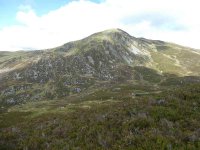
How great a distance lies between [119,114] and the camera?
1691 centimetres

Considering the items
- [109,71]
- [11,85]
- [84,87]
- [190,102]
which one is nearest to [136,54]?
[109,71]

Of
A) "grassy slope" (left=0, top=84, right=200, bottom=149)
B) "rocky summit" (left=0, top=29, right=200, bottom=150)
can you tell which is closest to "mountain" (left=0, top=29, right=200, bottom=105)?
"rocky summit" (left=0, top=29, right=200, bottom=150)

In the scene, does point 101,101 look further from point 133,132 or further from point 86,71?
point 86,71

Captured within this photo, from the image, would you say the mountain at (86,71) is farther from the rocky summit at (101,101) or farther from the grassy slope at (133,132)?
the grassy slope at (133,132)

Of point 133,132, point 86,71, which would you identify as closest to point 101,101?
point 133,132

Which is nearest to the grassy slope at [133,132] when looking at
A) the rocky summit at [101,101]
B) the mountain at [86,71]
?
the rocky summit at [101,101]

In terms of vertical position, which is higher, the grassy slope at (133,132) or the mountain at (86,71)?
the grassy slope at (133,132)

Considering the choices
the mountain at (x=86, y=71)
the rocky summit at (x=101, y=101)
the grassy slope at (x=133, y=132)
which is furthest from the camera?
the mountain at (x=86, y=71)

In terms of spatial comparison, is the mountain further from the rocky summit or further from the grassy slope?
the grassy slope

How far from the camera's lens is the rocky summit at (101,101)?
13.0 metres

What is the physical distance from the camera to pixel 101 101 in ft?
235

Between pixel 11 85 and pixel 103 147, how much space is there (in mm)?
134139

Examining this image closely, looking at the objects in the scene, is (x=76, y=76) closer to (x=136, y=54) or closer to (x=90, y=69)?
(x=90, y=69)

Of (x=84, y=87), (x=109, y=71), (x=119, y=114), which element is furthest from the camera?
(x=109, y=71)
